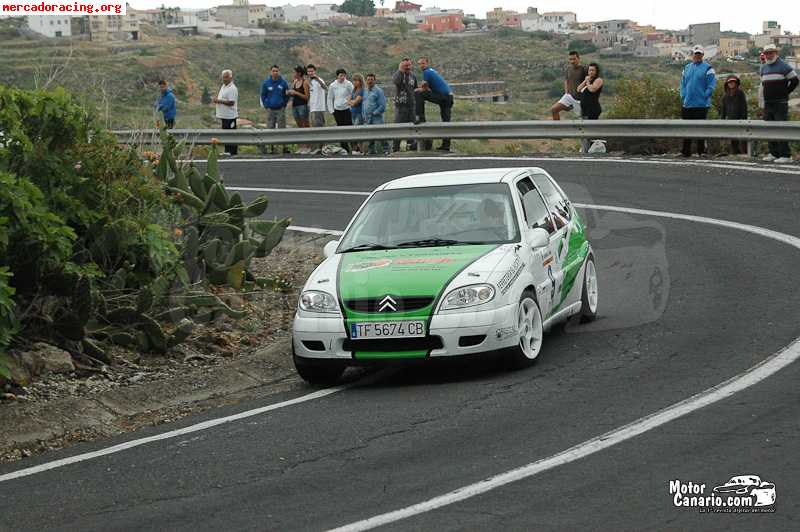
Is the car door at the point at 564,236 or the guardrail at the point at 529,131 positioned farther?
the guardrail at the point at 529,131

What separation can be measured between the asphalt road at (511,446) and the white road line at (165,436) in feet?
0.45

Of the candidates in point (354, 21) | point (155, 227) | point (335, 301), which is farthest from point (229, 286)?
point (354, 21)

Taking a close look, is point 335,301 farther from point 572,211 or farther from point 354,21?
point 354,21

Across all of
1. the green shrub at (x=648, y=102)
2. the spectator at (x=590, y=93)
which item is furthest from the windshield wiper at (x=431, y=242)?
the green shrub at (x=648, y=102)

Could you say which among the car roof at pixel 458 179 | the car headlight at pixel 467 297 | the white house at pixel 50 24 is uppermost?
the white house at pixel 50 24

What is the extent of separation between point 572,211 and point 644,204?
627 centimetres

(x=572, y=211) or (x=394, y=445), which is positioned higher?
(x=572, y=211)

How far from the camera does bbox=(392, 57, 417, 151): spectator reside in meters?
26.5

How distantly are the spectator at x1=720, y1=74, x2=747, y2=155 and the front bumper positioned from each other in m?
14.7

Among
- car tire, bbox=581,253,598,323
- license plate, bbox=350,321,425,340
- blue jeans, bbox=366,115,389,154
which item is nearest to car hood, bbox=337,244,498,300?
license plate, bbox=350,321,425,340

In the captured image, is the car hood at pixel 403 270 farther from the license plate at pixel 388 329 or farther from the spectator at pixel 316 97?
the spectator at pixel 316 97

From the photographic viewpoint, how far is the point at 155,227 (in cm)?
1156

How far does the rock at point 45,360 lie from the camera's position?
10305 millimetres

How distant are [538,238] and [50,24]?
466 ft
